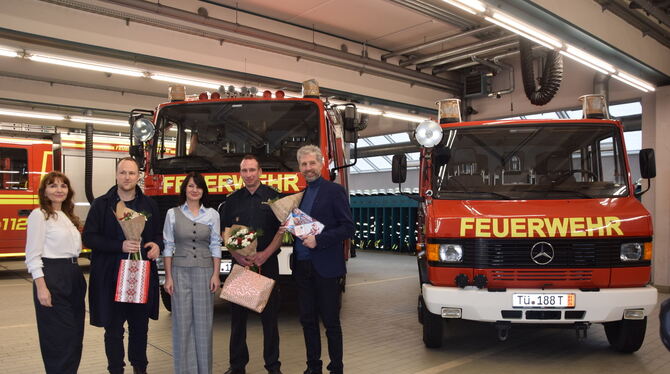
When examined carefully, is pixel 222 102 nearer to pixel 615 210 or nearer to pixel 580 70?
pixel 615 210

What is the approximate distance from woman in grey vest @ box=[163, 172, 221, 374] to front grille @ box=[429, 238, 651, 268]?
220cm

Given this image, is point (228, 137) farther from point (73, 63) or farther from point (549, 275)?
point (73, 63)

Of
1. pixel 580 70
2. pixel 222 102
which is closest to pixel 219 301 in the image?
pixel 222 102

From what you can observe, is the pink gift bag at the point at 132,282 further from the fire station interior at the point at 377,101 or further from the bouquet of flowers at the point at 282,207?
the fire station interior at the point at 377,101

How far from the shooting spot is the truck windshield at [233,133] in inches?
230

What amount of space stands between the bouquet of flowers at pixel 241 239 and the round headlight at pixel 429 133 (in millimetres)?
1968

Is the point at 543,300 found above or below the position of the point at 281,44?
below

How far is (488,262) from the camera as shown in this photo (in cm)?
448

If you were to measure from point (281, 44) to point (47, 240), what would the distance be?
23.4 feet

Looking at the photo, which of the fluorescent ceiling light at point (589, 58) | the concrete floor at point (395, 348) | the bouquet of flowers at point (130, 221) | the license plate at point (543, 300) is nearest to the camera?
the bouquet of flowers at point (130, 221)

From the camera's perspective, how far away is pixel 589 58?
7.70 m

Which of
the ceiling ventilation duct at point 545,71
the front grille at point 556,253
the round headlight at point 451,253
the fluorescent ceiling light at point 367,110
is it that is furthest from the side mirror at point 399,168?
the fluorescent ceiling light at point 367,110

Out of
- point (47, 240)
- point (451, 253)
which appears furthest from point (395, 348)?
point (47, 240)

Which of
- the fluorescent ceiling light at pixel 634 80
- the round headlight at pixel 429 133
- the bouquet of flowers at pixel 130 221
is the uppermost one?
the fluorescent ceiling light at pixel 634 80
